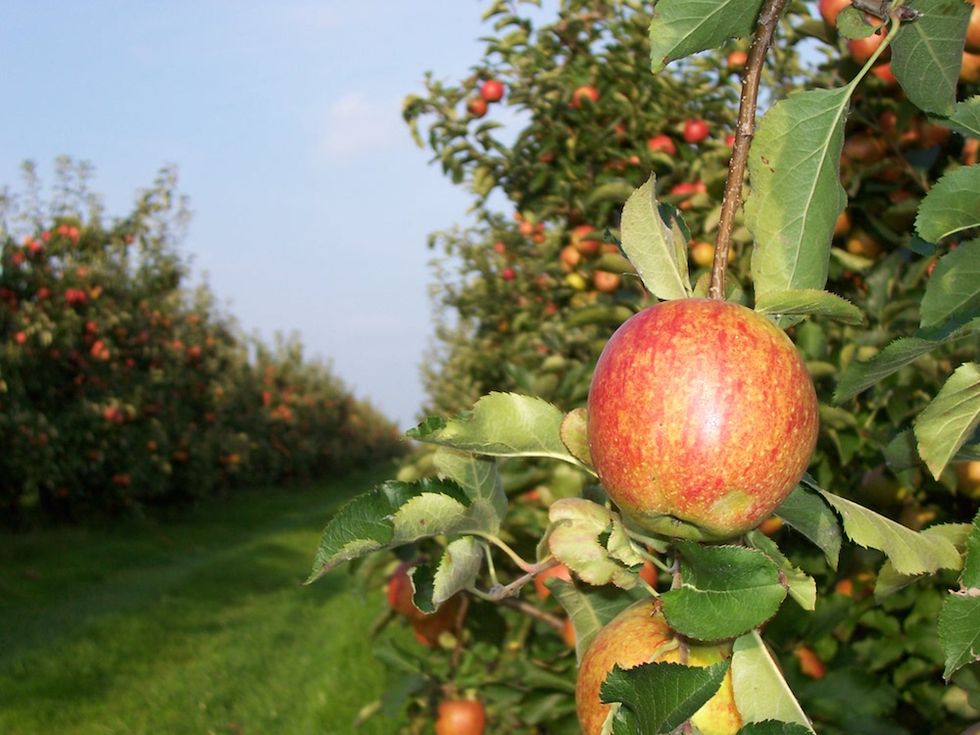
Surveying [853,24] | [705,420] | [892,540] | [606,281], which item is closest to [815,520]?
[892,540]

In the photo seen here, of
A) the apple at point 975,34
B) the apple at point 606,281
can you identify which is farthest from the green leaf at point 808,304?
the apple at point 606,281

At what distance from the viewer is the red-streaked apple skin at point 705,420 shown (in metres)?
0.67

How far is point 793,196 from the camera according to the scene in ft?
2.36

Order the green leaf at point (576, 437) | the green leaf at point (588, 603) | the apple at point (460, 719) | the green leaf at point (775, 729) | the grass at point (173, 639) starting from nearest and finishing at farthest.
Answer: the green leaf at point (775, 729) < the green leaf at point (576, 437) < the green leaf at point (588, 603) < the apple at point (460, 719) < the grass at point (173, 639)

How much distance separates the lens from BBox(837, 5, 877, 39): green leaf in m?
0.76

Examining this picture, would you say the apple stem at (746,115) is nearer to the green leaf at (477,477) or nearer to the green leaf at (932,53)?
the green leaf at (932,53)

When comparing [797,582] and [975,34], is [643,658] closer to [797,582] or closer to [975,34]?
[797,582]

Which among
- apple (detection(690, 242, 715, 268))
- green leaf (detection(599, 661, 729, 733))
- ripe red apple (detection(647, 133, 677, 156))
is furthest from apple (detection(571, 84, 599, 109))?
green leaf (detection(599, 661, 729, 733))

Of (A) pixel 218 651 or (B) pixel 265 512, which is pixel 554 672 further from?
(B) pixel 265 512

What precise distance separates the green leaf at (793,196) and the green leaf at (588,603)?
378 mm

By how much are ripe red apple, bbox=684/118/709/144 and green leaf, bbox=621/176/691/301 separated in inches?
90.6

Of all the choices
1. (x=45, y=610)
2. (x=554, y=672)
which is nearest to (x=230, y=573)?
(x=45, y=610)

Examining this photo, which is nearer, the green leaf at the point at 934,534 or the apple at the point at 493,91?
the green leaf at the point at 934,534

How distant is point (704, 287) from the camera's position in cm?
79
